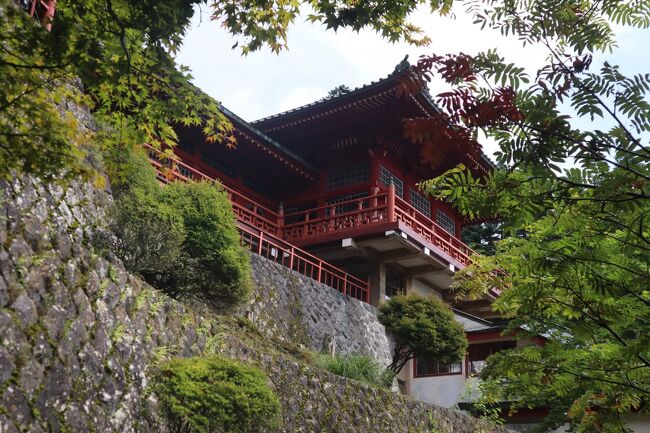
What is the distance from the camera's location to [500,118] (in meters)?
3.18

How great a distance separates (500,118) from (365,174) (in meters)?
17.5

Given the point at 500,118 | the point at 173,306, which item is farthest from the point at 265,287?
the point at 500,118

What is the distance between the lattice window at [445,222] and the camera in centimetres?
2392

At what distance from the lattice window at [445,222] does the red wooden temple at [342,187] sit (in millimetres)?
1339

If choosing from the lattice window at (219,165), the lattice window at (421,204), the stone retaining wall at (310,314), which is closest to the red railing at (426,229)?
the lattice window at (421,204)

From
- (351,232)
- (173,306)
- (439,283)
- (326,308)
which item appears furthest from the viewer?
(439,283)

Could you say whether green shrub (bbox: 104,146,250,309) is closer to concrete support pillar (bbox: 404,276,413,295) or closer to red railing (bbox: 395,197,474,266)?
red railing (bbox: 395,197,474,266)

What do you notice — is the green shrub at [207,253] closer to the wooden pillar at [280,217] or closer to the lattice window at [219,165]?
the lattice window at [219,165]

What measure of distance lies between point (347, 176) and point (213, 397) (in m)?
14.4

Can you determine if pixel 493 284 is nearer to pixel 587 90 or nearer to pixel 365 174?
pixel 587 90

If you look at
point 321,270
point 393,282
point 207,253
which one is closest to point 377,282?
point 393,282

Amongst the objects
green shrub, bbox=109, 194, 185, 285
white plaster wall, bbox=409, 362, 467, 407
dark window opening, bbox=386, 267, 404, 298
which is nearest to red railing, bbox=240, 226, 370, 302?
dark window opening, bbox=386, 267, 404, 298

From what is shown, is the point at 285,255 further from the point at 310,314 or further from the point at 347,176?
the point at 347,176

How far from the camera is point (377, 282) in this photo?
1977cm
